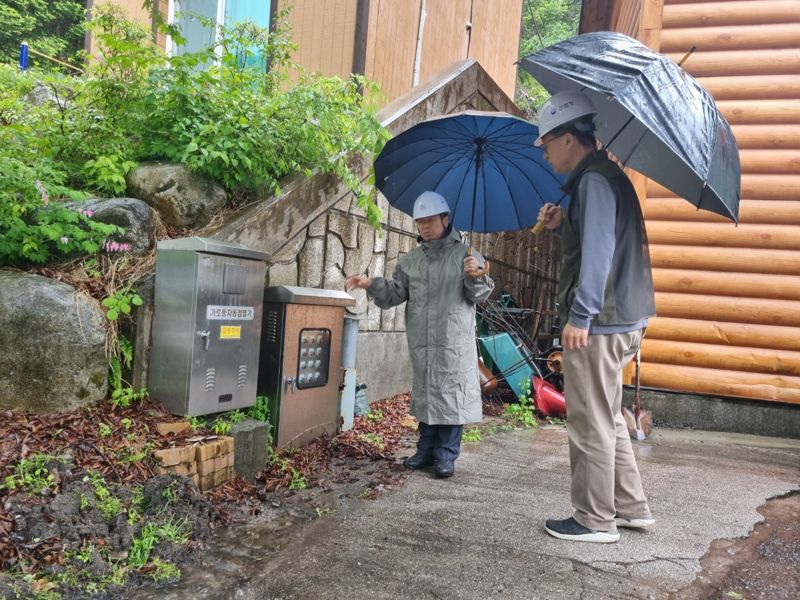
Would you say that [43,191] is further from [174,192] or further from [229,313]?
[229,313]

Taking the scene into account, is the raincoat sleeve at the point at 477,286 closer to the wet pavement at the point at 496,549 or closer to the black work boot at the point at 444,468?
the black work boot at the point at 444,468

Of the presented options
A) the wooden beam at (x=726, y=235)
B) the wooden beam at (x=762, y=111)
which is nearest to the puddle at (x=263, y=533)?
the wooden beam at (x=726, y=235)

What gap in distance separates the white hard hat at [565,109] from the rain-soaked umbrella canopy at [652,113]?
0.15 ft

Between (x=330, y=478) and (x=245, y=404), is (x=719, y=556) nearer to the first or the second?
(x=330, y=478)

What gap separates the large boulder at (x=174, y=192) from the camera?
391 cm

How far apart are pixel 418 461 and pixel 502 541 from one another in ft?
4.33

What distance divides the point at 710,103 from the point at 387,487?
9.27 ft

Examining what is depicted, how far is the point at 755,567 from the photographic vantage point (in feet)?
9.29

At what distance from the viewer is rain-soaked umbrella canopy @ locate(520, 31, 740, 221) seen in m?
2.64

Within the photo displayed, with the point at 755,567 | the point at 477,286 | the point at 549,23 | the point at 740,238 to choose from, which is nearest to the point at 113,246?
→ the point at 477,286

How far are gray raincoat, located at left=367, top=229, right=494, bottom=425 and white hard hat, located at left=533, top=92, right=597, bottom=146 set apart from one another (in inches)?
43.8

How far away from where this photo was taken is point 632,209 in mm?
3059

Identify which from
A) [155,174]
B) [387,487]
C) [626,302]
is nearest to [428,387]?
[387,487]

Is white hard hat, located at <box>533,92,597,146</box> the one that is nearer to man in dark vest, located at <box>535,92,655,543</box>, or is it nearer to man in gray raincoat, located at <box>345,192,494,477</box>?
man in dark vest, located at <box>535,92,655,543</box>
